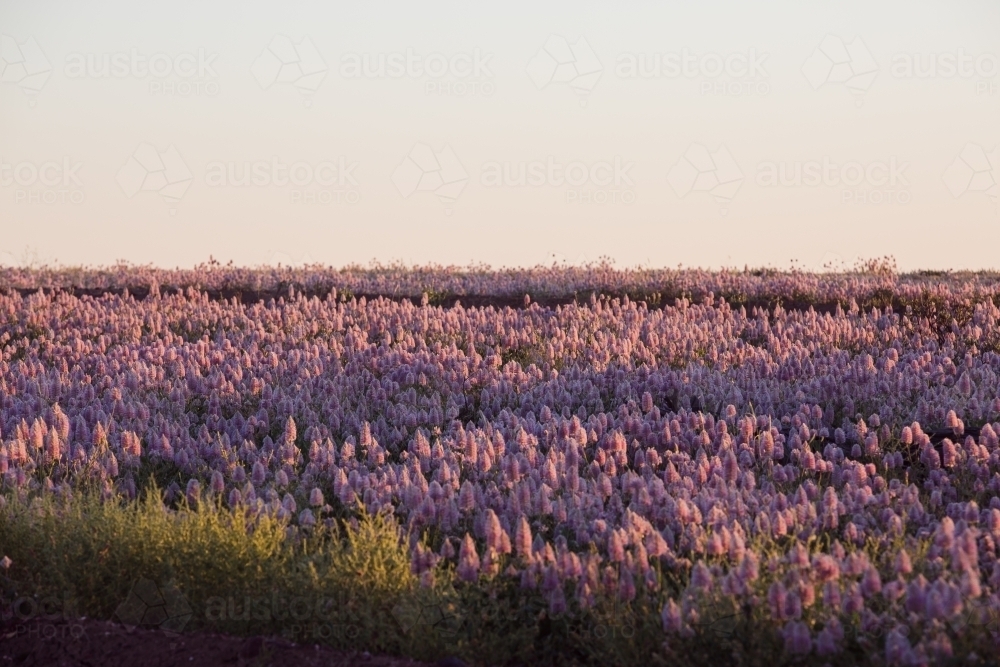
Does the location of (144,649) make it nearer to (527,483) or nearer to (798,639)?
(527,483)

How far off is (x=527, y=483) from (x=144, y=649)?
2.06 m

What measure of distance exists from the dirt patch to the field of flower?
14cm

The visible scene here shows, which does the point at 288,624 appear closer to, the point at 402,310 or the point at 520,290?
the point at 402,310

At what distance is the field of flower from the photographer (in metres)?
4.67

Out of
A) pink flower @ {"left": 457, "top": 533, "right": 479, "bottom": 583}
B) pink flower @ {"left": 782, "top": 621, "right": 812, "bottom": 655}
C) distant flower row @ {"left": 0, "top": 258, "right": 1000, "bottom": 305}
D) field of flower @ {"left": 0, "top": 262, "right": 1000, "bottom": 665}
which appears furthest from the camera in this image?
distant flower row @ {"left": 0, "top": 258, "right": 1000, "bottom": 305}

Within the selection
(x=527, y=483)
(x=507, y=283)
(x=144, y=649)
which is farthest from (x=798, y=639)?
(x=507, y=283)

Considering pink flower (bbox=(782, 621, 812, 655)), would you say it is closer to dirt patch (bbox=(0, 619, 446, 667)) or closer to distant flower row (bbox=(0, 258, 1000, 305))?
dirt patch (bbox=(0, 619, 446, 667))

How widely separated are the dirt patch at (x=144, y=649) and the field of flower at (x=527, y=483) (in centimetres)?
14

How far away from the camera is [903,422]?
8.18 meters

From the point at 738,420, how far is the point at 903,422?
1.18 meters

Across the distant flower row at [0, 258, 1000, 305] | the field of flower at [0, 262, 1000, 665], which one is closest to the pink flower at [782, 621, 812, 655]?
the field of flower at [0, 262, 1000, 665]

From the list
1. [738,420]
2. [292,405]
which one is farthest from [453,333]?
[738,420]

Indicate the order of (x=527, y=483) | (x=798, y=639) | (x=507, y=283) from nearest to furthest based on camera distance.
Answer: (x=798, y=639) < (x=527, y=483) < (x=507, y=283)

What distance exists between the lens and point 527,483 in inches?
234
